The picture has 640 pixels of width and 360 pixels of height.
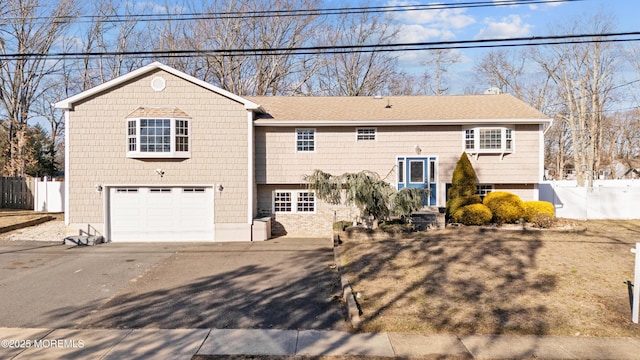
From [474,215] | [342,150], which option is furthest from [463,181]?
[342,150]

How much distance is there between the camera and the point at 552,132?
48625mm

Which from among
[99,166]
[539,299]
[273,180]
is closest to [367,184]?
[273,180]

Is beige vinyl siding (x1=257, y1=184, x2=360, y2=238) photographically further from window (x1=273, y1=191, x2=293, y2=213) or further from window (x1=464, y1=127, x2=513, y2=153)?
window (x1=464, y1=127, x2=513, y2=153)

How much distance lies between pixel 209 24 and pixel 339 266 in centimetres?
2618

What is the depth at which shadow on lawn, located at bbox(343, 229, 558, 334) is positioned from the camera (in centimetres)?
680

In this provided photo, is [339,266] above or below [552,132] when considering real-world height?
below

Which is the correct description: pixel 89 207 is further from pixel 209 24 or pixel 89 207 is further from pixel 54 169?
pixel 209 24

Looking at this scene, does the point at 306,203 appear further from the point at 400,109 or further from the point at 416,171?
the point at 400,109

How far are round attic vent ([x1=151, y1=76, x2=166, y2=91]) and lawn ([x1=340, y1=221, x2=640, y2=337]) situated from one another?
971cm

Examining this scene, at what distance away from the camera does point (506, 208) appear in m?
14.5

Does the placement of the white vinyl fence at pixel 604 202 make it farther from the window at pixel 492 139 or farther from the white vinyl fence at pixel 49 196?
the white vinyl fence at pixel 49 196

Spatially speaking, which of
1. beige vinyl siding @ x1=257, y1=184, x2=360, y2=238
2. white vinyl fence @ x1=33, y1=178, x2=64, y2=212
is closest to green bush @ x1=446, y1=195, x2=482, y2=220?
beige vinyl siding @ x1=257, y1=184, x2=360, y2=238

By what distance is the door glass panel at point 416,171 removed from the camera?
17016 millimetres

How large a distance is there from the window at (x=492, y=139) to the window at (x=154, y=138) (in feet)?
39.4
